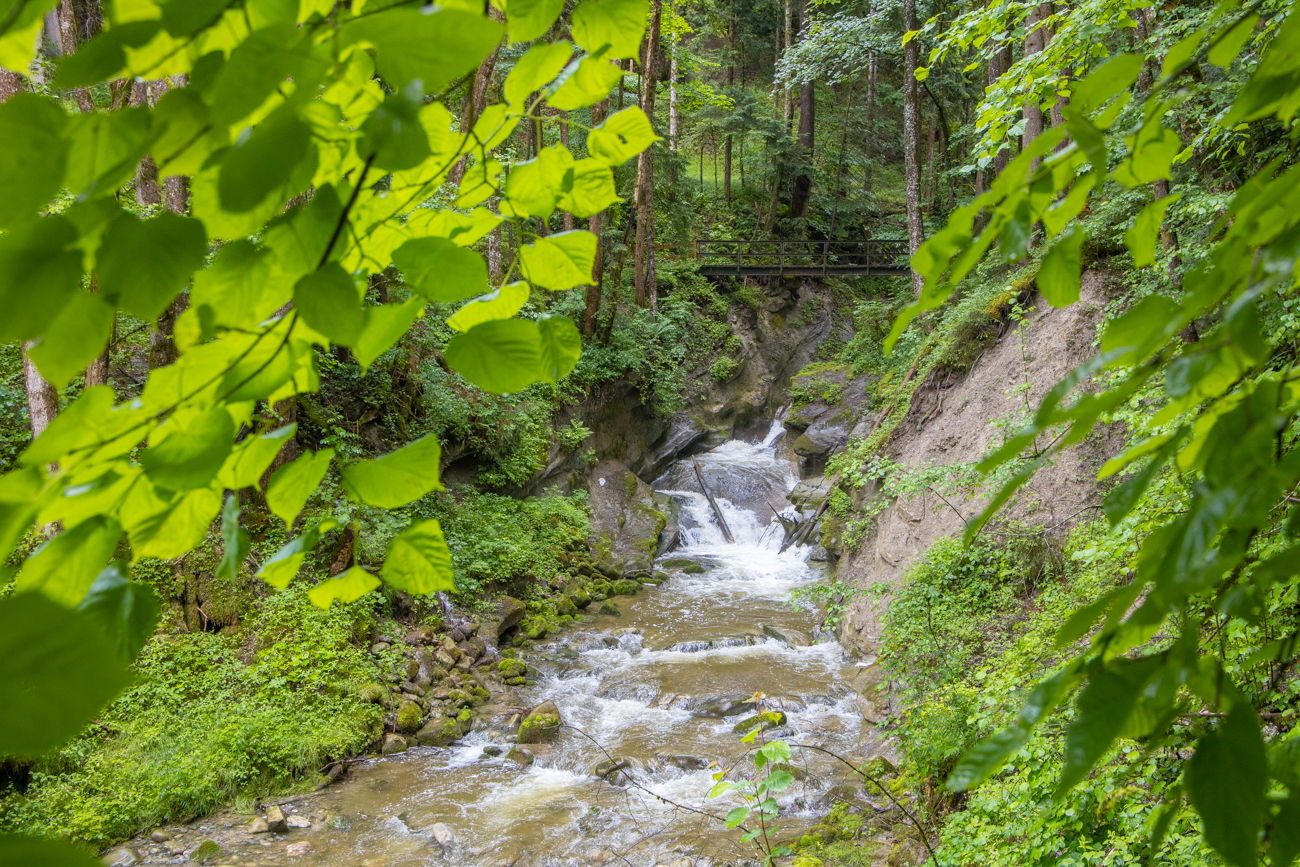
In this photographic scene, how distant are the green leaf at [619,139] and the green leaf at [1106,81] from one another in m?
0.45

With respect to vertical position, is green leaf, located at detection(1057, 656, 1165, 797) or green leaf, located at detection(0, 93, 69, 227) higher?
green leaf, located at detection(0, 93, 69, 227)

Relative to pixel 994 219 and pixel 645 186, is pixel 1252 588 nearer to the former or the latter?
pixel 994 219

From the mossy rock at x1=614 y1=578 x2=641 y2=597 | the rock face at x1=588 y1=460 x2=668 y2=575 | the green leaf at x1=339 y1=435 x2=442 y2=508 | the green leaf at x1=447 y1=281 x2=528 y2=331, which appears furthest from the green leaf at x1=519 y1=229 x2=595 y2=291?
the rock face at x1=588 y1=460 x2=668 y2=575

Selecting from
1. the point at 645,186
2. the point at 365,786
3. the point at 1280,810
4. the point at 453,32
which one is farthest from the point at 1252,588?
the point at 645,186

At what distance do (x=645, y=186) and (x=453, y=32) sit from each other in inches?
614

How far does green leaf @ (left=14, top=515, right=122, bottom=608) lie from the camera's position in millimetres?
513

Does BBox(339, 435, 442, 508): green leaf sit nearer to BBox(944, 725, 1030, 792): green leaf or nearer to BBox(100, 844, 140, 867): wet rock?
BBox(944, 725, 1030, 792): green leaf

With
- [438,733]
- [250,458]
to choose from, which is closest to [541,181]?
[250,458]

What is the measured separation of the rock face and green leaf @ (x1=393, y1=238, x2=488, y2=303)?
449 inches

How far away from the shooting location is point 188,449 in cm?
55

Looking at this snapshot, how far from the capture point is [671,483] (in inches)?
640

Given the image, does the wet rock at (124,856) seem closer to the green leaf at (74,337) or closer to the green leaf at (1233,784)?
the green leaf at (74,337)

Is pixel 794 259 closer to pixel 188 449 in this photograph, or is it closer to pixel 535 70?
pixel 535 70

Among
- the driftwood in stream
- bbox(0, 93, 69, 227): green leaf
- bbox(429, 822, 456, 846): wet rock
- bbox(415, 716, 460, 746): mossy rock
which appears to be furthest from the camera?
the driftwood in stream
